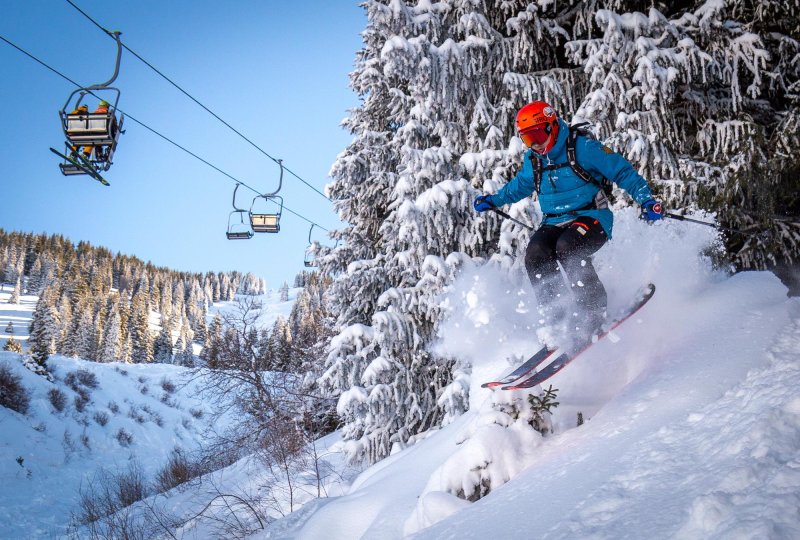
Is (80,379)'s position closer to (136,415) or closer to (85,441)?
(136,415)

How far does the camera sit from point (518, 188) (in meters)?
5.35

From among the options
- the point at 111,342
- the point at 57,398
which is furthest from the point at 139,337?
the point at 57,398

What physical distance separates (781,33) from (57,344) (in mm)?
80640

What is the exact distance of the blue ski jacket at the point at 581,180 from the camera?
453cm

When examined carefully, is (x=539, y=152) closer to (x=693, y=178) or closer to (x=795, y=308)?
(x=795, y=308)

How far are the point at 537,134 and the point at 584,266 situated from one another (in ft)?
4.39

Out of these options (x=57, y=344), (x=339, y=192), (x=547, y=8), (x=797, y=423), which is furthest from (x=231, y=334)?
(x=57, y=344)

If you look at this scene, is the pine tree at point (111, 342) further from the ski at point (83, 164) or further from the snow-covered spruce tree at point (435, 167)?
the snow-covered spruce tree at point (435, 167)

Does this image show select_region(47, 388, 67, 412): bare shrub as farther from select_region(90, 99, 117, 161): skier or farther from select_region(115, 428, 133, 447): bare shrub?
select_region(90, 99, 117, 161): skier

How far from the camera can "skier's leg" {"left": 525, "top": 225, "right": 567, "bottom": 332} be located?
4656 mm

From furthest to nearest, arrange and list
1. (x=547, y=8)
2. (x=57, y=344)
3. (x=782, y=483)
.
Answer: (x=57, y=344) < (x=547, y=8) < (x=782, y=483)

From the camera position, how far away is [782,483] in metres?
1.63

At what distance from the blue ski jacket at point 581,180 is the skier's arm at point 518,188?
113 mm

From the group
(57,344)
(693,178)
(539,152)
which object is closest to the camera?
(539,152)
